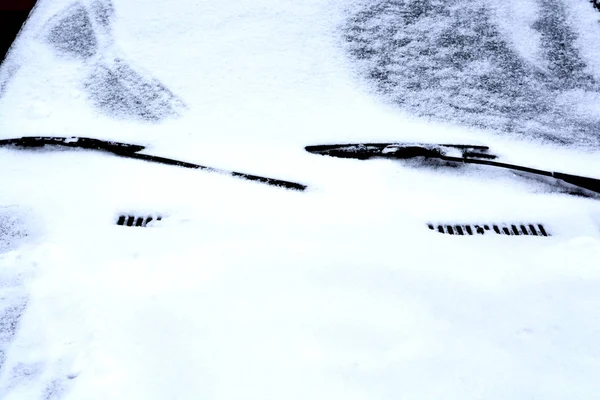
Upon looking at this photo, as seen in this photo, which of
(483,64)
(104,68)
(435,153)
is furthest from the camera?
(104,68)

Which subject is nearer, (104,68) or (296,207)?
(296,207)

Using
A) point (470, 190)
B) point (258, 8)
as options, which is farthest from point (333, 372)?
point (258, 8)

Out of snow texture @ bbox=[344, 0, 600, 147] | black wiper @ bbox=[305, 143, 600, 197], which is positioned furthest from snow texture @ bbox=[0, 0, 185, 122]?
snow texture @ bbox=[344, 0, 600, 147]

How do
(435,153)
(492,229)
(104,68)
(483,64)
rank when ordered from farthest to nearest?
1. (104,68)
2. (483,64)
3. (435,153)
4. (492,229)

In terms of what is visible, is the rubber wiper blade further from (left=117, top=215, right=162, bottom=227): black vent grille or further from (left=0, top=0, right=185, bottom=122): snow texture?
(left=117, top=215, right=162, bottom=227): black vent grille

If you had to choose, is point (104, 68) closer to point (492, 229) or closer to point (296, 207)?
point (296, 207)

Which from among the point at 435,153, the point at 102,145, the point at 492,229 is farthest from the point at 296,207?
the point at 102,145
